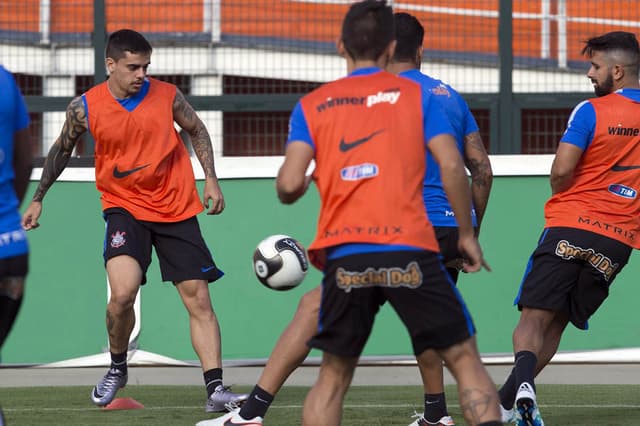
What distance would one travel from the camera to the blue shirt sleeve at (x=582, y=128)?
685 centimetres

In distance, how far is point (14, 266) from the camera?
5293 mm

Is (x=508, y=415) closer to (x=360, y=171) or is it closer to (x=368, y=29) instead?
(x=360, y=171)

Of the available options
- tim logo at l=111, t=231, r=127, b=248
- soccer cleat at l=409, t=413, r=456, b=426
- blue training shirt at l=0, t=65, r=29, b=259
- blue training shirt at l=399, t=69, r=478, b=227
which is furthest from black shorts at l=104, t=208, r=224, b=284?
blue training shirt at l=0, t=65, r=29, b=259

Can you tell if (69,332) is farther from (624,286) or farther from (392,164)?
(392,164)

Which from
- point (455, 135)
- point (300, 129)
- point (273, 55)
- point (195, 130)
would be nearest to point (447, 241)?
point (455, 135)

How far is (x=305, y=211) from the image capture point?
34.7ft

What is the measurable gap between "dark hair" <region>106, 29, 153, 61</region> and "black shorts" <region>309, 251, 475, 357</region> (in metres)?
3.15

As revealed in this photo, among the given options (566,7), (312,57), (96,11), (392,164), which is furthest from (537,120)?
(392,164)

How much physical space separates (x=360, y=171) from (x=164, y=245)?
319 centimetres

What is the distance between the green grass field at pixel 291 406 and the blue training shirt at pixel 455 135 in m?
1.37

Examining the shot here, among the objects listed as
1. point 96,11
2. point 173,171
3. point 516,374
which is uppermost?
point 96,11

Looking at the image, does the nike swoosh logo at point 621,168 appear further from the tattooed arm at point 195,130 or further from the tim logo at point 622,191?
the tattooed arm at point 195,130

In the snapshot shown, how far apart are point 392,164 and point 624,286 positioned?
5901 millimetres

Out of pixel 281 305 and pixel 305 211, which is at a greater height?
pixel 305 211
